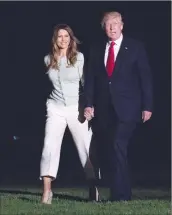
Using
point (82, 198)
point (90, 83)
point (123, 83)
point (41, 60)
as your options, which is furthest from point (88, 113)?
point (41, 60)

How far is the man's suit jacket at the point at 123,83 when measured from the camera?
Result: 993cm

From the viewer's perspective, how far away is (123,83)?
32.7 feet

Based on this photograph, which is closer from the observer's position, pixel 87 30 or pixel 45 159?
pixel 45 159

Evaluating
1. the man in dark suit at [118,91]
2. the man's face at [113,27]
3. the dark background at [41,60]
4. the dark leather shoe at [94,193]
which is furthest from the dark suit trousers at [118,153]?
the dark background at [41,60]

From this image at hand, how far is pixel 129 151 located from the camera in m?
14.0

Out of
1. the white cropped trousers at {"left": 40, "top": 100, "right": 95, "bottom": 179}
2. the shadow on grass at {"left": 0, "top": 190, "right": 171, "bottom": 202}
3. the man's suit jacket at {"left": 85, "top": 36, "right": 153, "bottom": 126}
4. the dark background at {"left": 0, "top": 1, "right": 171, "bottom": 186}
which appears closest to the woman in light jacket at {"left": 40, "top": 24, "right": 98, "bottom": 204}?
the white cropped trousers at {"left": 40, "top": 100, "right": 95, "bottom": 179}

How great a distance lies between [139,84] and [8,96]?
5168mm

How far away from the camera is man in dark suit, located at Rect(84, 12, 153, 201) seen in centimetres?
992

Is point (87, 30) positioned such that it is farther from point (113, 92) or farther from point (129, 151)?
point (113, 92)

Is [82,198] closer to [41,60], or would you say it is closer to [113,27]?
[113,27]

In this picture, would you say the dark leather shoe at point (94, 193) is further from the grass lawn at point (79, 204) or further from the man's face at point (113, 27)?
the man's face at point (113, 27)

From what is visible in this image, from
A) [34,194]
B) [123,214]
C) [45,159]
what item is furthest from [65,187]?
[123,214]

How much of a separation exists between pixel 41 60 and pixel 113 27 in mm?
4618

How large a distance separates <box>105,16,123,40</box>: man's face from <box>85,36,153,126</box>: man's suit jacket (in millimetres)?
93
